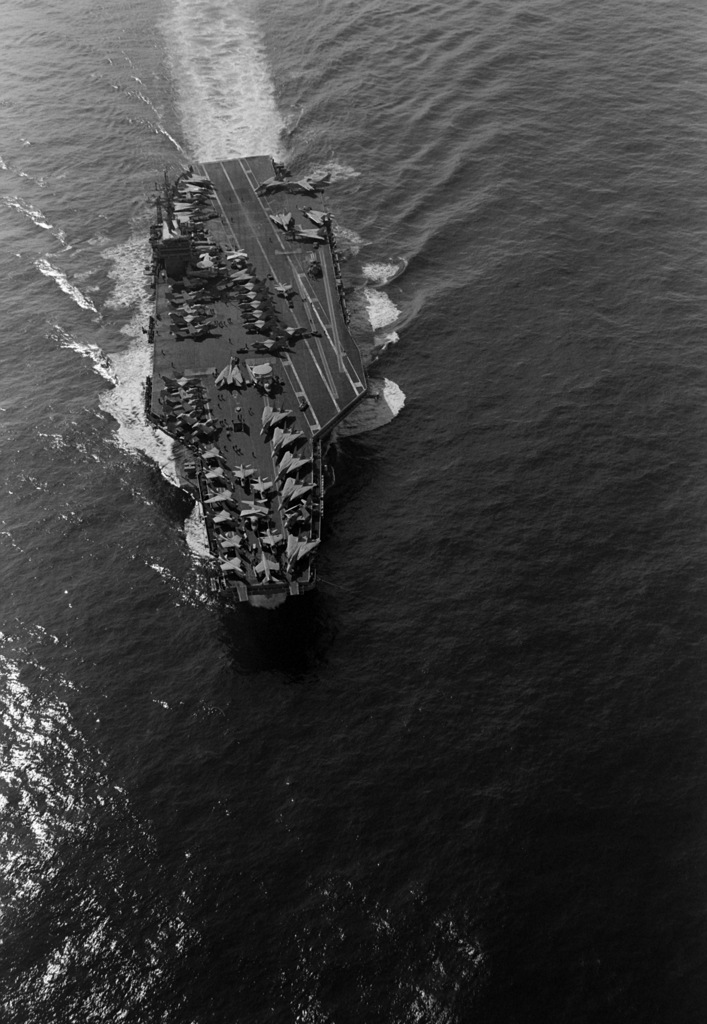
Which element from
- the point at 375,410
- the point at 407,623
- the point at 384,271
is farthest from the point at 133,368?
the point at 407,623

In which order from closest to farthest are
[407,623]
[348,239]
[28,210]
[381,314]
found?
[407,623], [381,314], [348,239], [28,210]

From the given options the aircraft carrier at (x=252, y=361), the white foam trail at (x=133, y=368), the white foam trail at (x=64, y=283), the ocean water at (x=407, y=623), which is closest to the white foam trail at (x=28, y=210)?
the ocean water at (x=407, y=623)

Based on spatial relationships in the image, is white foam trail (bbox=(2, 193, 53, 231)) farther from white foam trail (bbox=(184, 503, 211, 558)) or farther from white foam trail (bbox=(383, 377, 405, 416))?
white foam trail (bbox=(184, 503, 211, 558))

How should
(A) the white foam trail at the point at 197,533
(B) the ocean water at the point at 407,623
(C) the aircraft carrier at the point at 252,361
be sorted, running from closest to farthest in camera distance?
1. (B) the ocean water at the point at 407,623
2. (C) the aircraft carrier at the point at 252,361
3. (A) the white foam trail at the point at 197,533

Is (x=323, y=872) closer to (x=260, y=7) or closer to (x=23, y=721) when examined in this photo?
(x=23, y=721)

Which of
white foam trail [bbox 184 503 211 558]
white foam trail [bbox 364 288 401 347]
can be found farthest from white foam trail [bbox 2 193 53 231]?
white foam trail [bbox 184 503 211 558]

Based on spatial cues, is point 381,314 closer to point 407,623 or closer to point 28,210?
point 407,623

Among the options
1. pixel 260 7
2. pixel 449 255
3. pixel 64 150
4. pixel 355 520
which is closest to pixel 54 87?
pixel 64 150

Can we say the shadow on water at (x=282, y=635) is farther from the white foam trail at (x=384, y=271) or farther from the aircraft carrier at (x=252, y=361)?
the white foam trail at (x=384, y=271)
